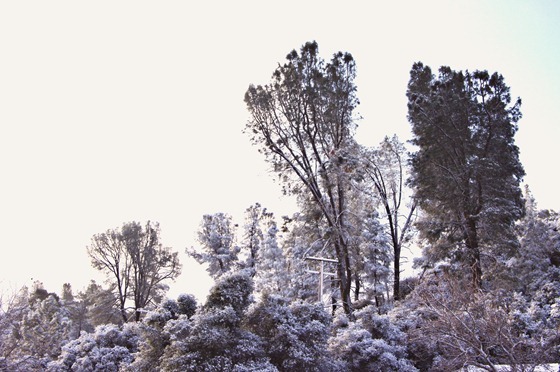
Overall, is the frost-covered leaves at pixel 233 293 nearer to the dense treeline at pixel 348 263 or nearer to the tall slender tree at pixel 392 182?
the dense treeline at pixel 348 263

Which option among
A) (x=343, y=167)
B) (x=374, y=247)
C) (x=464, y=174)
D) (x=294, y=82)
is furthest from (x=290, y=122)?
(x=374, y=247)

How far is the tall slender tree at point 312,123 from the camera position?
1919 centimetres

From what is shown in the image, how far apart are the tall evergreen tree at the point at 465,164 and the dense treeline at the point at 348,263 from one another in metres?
0.08

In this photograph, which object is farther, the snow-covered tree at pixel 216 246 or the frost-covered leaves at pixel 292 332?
the snow-covered tree at pixel 216 246

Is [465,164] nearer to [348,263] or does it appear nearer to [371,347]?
[348,263]

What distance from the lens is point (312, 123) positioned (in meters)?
19.7

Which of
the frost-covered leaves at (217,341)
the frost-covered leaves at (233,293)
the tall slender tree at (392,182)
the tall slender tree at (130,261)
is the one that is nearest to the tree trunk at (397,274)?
the tall slender tree at (392,182)

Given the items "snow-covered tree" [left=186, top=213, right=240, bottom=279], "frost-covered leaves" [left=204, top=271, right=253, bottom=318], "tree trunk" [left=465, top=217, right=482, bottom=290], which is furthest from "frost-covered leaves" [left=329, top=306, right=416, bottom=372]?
"snow-covered tree" [left=186, top=213, right=240, bottom=279]

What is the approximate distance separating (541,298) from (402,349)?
11.7m

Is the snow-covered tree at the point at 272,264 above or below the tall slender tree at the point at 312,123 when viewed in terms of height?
below

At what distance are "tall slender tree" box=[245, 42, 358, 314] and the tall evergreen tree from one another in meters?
3.86

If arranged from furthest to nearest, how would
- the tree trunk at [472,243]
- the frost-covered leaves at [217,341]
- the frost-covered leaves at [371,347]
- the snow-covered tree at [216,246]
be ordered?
1. the snow-covered tree at [216,246]
2. the tree trunk at [472,243]
3. the frost-covered leaves at [371,347]
4. the frost-covered leaves at [217,341]

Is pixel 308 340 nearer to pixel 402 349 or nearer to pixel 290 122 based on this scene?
pixel 402 349

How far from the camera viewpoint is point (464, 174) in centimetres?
1906
